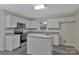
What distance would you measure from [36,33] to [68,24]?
0.44 metres

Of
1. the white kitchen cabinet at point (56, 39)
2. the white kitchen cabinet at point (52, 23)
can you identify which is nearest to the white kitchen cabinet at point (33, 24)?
the white kitchen cabinet at point (52, 23)

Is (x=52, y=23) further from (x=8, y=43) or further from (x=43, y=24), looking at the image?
(x=8, y=43)

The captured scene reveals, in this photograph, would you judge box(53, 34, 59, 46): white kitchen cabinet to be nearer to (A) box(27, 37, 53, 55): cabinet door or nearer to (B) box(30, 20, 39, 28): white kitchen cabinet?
(A) box(27, 37, 53, 55): cabinet door

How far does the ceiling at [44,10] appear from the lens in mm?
903

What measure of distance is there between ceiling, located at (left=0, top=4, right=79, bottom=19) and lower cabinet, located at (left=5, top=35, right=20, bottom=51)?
0.33 meters

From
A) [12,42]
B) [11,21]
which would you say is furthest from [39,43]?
[11,21]

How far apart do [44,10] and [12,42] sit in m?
0.59

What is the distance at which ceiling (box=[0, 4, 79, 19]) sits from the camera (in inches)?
35.6

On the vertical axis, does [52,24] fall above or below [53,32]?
above

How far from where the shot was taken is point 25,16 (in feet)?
3.35

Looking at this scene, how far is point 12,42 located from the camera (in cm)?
102

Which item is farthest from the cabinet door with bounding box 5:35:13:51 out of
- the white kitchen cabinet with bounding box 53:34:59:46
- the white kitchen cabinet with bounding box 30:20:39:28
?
the white kitchen cabinet with bounding box 53:34:59:46
